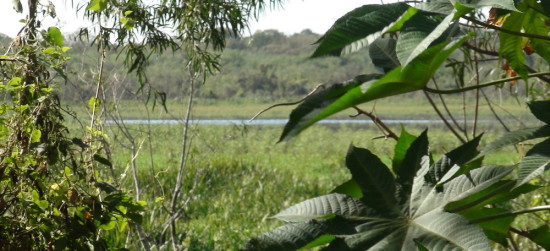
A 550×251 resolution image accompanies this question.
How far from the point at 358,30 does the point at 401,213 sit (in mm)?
153

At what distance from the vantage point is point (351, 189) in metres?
0.56

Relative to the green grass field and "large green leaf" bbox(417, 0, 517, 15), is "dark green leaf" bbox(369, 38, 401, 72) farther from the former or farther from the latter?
the green grass field

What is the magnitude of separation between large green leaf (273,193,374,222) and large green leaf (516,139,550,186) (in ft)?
0.38

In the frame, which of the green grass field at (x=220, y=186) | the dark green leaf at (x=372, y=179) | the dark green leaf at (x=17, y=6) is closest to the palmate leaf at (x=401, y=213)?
the dark green leaf at (x=372, y=179)

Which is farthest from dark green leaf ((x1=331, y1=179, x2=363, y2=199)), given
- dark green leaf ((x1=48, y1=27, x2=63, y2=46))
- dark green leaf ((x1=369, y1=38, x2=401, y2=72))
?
dark green leaf ((x1=48, y1=27, x2=63, y2=46))

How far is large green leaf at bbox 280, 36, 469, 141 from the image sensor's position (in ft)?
1.24

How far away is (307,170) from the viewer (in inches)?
325

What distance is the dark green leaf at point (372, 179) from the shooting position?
52cm

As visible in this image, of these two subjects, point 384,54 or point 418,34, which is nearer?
point 418,34

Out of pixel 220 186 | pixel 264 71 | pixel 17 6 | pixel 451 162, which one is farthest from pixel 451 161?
pixel 264 71

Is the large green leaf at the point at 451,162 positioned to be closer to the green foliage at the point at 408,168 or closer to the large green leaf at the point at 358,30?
the green foliage at the point at 408,168

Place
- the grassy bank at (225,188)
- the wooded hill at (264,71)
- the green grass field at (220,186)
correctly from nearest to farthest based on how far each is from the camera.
A: the green grass field at (220,186) < the grassy bank at (225,188) < the wooded hill at (264,71)

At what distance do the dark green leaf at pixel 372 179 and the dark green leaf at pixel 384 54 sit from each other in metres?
0.08

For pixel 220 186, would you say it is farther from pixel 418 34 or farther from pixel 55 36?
pixel 418 34
